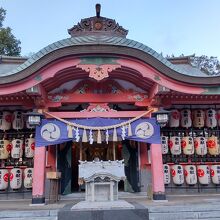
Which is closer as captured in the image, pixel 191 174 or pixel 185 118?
pixel 191 174

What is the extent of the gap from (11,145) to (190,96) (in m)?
7.03

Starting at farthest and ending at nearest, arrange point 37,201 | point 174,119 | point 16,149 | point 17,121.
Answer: point 174,119 → point 17,121 → point 16,149 → point 37,201

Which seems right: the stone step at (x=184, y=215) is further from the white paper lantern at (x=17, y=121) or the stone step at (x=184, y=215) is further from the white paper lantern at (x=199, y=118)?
the white paper lantern at (x=17, y=121)

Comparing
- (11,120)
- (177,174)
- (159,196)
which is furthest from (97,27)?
(159,196)

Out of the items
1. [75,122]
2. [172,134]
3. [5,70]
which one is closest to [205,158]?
[172,134]

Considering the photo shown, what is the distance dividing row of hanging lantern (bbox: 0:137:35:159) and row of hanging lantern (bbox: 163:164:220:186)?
514cm

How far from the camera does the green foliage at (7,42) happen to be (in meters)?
28.3

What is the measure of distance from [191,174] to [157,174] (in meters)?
1.99

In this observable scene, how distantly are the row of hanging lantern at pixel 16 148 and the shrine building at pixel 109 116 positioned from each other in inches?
1.4

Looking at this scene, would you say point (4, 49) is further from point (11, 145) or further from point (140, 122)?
point (140, 122)

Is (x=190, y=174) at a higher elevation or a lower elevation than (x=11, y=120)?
lower

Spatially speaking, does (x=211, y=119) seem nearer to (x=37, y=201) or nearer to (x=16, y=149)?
(x=37, y=201)

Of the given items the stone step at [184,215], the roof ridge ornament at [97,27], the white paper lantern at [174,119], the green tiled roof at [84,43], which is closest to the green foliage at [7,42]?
the roof ridge ornament at [97,27]

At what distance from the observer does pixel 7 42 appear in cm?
2880
